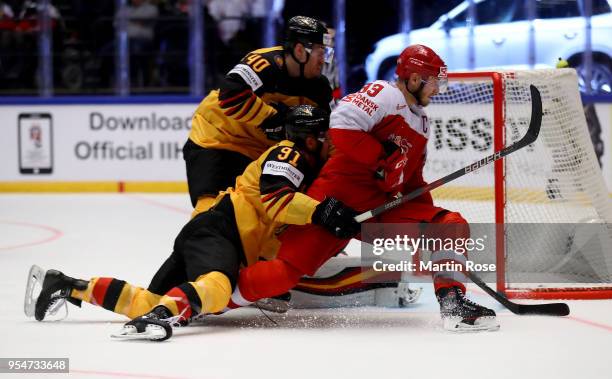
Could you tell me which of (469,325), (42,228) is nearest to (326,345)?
(469,325)

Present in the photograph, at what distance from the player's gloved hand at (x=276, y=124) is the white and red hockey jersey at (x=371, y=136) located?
564mm

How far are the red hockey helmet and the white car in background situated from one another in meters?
4.83

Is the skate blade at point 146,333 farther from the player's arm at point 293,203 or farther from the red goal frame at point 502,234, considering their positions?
the red goal frame at point 502,234

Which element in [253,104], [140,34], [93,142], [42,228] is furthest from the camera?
[140,34]

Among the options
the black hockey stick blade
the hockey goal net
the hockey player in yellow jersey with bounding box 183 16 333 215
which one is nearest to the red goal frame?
the hockey goal net

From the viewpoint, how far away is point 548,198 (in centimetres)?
494

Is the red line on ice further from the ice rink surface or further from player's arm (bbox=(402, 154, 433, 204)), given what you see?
player's arm (bbox=(402, 154, 433, 204))

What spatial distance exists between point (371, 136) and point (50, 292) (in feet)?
4.14

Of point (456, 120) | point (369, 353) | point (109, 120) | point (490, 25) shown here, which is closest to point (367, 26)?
point (490, 25)

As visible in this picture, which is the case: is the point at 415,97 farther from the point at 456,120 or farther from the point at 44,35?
the point at 44,35

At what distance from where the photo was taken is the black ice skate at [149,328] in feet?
11.6

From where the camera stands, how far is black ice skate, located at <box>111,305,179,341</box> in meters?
3.53

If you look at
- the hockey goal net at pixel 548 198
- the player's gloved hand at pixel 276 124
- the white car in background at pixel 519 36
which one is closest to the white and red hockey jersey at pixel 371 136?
the player's gloved hand at pixel 276 124

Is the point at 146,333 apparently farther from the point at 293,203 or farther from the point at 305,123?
the point at 305,123
